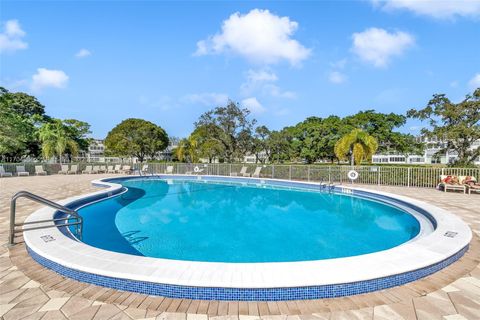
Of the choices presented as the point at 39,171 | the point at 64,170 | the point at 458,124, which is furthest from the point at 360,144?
the point at 39,171

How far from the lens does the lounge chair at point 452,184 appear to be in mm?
10562

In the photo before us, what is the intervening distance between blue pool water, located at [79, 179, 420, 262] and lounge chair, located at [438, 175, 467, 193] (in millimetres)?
3594

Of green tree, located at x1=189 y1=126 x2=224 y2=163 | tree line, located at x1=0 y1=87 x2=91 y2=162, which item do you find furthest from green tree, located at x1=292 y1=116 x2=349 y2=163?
tree line, located at x1=0 y1=87 x2=91 y2=162

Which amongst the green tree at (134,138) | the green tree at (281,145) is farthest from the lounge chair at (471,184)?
the green tree at (134,138)

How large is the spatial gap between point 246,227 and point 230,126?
20.0m

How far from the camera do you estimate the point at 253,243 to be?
18.2 feet

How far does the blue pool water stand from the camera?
5.09 meters

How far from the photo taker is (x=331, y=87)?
21.1 metres

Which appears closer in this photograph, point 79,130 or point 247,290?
point 247,290

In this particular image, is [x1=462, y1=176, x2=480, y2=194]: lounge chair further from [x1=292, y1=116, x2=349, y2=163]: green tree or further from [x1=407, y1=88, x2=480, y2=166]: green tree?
[x1=292, y1=116, x2=349, y2=163]: green tree

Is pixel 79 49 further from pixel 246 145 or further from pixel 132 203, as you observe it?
pixel 246 145

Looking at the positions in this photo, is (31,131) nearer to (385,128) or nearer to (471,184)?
(471,184)

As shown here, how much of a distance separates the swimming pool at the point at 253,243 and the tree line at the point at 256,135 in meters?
9.02

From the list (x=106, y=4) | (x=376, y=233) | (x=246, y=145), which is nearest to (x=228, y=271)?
(x=376, y=233)
